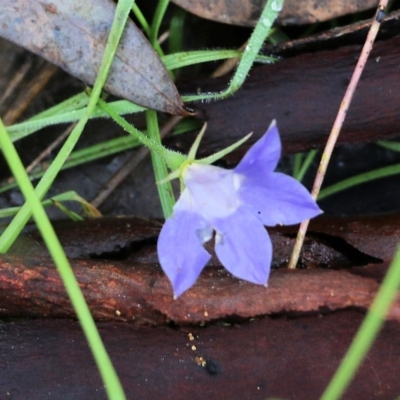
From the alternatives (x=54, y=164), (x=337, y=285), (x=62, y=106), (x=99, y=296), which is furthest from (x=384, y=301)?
(x=62, y=106)

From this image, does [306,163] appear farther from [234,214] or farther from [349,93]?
[234,214]

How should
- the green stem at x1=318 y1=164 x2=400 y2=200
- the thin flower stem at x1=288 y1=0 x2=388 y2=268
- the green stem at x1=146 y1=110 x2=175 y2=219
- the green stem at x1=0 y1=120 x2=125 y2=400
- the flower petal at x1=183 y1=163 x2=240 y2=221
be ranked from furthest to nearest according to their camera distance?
the green stem at x1=318 y1=164 x2=400 y2=200 < the green stem at x1=146 y1=110 x2=175 y2=219 < the thin flower stem at x1=288 y1=0 x2=388 y2=268 < the flower petal at x1=183 y1=163 x2=240 y2=221 < the green stem at x1=0 y1=120 x2=125 y2=400

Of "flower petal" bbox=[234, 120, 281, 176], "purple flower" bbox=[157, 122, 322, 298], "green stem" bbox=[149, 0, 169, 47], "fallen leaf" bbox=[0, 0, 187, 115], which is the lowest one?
"purple flower" bbox=[157, 122, 322, 298]

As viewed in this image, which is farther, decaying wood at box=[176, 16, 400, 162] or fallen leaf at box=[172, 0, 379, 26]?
fallen leaf at box=[172, 0, 379, 26]

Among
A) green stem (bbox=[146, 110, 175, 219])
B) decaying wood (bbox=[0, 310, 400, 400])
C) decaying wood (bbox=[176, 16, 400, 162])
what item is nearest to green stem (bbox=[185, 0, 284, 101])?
decaying wood (bbox=[176, 16, 400, 162])

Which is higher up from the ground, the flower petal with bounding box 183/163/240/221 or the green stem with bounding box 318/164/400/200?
the green stem with bounding box 318/164/400/200

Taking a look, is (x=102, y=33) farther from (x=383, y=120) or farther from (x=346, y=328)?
(x=346, y=328)

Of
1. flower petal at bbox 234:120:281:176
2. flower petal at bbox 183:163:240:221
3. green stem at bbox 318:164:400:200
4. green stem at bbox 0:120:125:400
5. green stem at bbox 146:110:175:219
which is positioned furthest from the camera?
green stem at bbox 318:164:400:200

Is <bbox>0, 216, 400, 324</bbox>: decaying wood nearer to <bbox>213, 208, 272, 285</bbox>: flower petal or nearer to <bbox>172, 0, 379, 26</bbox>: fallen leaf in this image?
<bbox>213, 208, 272, 285</bbox>: flower petal
